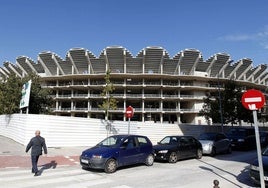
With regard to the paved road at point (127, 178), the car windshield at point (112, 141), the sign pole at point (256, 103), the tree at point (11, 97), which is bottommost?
the paved road at point (127, 178)

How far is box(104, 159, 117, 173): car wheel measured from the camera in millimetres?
11375

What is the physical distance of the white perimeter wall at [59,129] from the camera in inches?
766

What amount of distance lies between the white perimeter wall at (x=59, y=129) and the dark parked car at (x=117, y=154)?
326 inches

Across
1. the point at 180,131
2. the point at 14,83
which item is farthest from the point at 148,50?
the point at 14,83

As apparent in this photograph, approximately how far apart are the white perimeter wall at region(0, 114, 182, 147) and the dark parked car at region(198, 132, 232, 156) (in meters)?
7.87

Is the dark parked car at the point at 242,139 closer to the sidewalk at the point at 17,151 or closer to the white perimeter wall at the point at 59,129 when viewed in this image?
the white perimeter wall at the point at 59,129

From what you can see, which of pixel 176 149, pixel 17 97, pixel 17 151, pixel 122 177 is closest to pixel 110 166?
pixel 122 177

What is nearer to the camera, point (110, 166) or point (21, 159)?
point (110, 166)

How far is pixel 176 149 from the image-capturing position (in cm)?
1523

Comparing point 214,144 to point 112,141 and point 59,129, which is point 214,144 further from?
point 59,129

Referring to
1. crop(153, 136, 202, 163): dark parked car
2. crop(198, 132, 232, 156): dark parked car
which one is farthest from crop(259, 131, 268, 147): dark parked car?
crop(153, 136, 202, 163): dark parked car

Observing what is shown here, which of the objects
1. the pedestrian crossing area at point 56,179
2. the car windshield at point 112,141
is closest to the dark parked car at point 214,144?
the car windshield at point 112,141

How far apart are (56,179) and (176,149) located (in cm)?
717

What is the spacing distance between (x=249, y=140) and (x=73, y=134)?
13.9 meters
